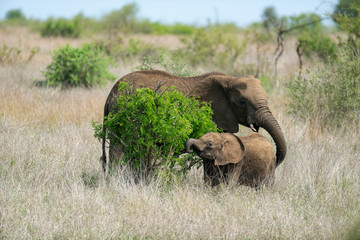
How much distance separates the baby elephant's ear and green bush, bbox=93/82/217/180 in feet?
1.08

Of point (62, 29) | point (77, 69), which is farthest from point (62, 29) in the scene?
point (77, 69)

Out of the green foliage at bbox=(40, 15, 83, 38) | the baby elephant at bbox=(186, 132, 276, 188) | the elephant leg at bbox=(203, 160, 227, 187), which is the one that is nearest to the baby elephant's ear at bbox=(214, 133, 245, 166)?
the baby elephant at bbox=(186, 132, 276, 188)

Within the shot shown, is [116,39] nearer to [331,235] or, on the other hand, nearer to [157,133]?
[157,133]

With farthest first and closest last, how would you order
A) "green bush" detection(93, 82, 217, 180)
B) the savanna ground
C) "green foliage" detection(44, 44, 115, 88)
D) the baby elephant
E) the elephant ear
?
"green foliage" detection(44, 44, 115, 88) < the elephant ear < "green bush" detection(93, 82, 217, 180) < the baby elephant < the savanna ground

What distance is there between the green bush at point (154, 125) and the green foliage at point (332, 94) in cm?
379

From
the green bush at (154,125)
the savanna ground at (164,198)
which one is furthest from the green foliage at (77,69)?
the green bush at (154,125)

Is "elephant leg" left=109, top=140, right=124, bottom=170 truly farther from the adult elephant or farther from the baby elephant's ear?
the baby elephant's ear

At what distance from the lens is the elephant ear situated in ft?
20.2

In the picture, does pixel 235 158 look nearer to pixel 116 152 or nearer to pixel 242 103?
pixel 242 103

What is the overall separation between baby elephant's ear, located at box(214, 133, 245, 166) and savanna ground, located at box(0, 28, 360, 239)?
1.27ft

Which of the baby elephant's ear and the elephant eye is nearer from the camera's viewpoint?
the baby elephant's ear

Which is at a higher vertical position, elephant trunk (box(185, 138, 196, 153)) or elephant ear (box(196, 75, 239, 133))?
elephant ear (box(196, 75, 239, 133))

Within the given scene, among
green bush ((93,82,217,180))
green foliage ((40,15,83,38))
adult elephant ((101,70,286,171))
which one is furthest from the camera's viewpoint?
green foliage ((40,15,83,38))

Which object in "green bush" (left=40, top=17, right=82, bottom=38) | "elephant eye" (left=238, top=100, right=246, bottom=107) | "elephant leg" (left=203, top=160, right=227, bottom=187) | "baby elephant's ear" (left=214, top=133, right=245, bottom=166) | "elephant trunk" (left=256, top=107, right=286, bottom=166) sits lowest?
"elephant leg" (left=203, top=160, right=227, bottom=187)
